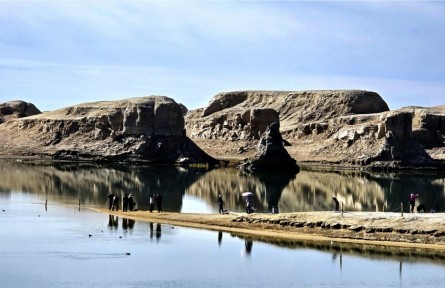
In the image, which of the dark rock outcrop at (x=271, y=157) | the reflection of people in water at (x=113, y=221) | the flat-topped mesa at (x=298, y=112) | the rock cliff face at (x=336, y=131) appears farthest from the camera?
the flat-topped mesa at (x=298, y=112)

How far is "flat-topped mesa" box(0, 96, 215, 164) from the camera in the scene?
139 metres

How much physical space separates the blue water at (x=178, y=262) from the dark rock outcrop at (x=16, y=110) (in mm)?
140828

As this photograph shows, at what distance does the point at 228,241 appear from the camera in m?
43.5

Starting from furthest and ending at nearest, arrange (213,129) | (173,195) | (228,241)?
(213,129) → (173,195) → (228,241)

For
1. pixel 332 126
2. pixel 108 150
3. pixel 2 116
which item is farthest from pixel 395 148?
pixel 2 116

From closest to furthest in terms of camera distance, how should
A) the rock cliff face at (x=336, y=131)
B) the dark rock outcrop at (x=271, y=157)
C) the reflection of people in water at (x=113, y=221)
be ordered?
the reflection of people in water at (x=113, y=221) → the dark rock outcrop at (x=271, y=157) → the rock cliff face at (x=336, y=131)

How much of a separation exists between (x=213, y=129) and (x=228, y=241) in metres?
138

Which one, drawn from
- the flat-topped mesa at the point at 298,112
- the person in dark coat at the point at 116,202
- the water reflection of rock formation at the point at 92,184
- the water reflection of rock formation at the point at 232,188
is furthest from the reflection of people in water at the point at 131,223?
the flat-topped mesa at the point at 298,112

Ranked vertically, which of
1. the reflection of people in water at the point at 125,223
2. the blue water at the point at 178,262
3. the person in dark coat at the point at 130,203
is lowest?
the blue water at the point at 178,262

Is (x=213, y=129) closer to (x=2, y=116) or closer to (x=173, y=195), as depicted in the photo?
(x=2, y=116)

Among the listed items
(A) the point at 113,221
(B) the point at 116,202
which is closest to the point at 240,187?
(B) the point at 116,202

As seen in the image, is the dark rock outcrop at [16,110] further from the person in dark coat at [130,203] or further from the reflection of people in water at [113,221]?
the reflection of people in water at [113,221]

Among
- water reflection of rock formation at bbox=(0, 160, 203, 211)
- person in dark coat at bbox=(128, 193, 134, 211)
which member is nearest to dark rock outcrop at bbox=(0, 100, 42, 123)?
water reflection of rock formation at bbox=(0, 160, 203, 211)

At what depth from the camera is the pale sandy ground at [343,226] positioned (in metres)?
42.2
